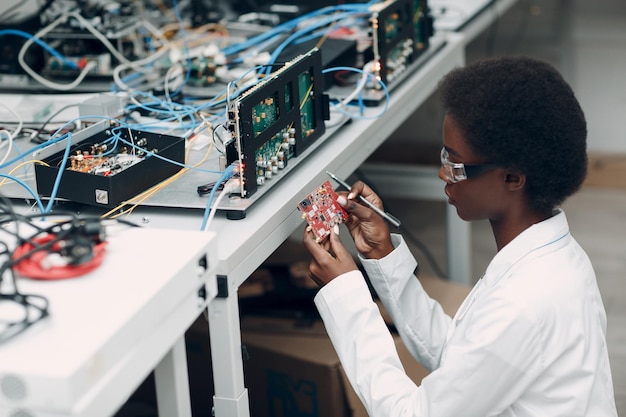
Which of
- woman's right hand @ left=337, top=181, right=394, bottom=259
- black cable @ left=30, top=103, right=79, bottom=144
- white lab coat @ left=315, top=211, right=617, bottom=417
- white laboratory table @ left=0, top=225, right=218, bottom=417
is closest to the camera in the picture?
white laboratory table @ left=0, top=225, right=218, bottom=417

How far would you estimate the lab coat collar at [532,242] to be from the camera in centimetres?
139

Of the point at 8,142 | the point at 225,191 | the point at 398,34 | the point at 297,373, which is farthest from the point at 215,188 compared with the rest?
the point at 398,34

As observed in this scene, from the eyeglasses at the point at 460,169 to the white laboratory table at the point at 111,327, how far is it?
1.36ft

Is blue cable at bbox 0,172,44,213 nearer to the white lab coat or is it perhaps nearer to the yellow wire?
the yellow wire

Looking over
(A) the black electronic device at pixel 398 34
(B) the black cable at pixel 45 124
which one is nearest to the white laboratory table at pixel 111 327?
(B) the black cable at pixel 45 124

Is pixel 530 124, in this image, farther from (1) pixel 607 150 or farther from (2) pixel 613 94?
(2) pixel 613 94

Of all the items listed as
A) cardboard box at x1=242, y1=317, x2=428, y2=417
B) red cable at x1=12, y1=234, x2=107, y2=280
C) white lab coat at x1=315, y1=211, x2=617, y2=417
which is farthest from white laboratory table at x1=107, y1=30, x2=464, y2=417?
cardboard box at x1=242, y1=317, x2=428, y2=417

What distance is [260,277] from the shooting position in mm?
2439

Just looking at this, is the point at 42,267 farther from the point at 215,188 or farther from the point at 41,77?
the point at 41,77

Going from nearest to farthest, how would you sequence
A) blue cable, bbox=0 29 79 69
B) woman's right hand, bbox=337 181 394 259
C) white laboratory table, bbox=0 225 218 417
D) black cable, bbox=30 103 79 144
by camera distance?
white laboratory table, bbox=0 225 218 417
woman's right hand, bbox=337 181 394 259
black cable, bbox=30 103 79 144
blue cable, bbox=0 29 79 69

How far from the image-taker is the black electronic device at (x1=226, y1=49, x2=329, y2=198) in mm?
1439

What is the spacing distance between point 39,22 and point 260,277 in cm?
88

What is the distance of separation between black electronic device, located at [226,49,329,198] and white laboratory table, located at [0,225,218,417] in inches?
10.6

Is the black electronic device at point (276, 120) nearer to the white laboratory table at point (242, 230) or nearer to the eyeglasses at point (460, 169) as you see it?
the white laboratory table at point (242, 230)
